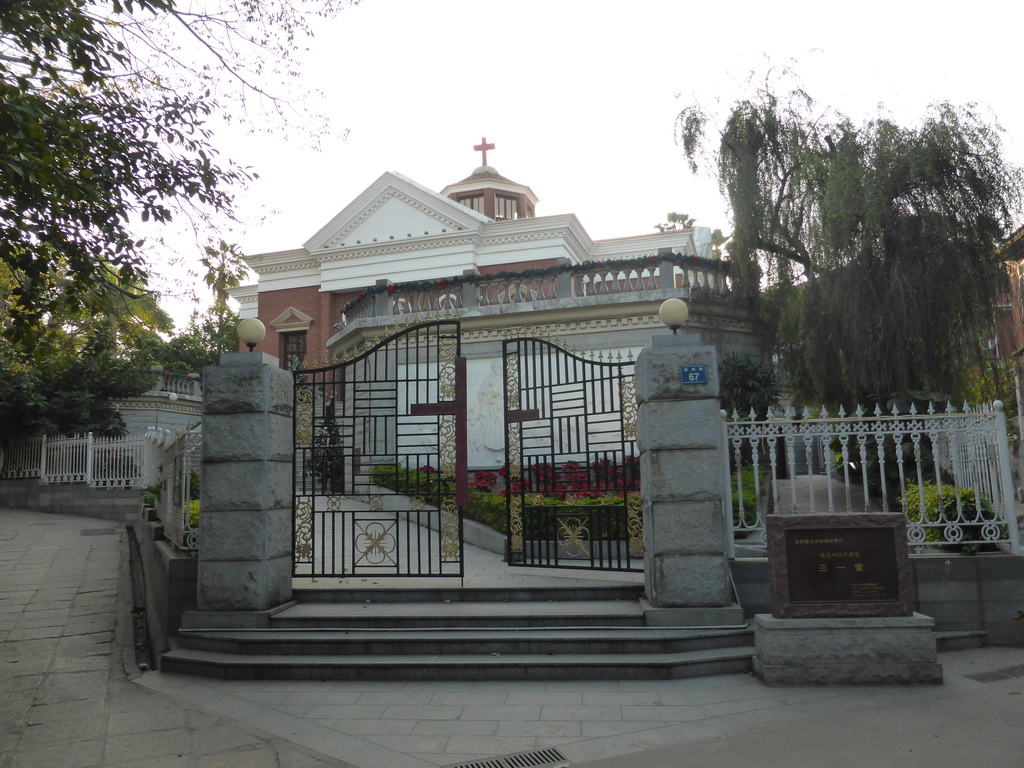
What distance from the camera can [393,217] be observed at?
27.2 meters

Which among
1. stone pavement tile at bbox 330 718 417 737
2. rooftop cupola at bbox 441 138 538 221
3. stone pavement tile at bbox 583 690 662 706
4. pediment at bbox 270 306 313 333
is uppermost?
rooftop cupola at bbox 441 138 538 221

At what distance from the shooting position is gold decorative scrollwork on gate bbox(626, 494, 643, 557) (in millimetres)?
7730

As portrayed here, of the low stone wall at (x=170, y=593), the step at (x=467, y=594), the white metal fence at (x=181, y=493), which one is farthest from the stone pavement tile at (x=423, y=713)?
the white metal fence at (x=181, y=493)

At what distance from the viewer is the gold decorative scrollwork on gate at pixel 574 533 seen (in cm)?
828

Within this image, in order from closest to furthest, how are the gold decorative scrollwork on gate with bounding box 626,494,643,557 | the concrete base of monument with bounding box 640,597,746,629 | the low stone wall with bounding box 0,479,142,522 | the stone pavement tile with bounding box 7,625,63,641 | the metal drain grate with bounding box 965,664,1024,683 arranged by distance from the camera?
1. the metal drain grate with bounding box 965,664,1024,683
2. the concrete base of monument with bounding box 640,597,746,629
3. the stone pavement tile with bounding box 7,625,63,641
4. the gold decorative scrollwork on gate with bounding box 626,494,643,557
5. the low stone wall with bounding box 0,479,142,522

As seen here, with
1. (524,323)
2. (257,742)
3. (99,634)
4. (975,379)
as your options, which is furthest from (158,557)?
(975,379)

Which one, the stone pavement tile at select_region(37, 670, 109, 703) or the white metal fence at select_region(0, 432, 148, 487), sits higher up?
the white metal fence at select_region(0, 432, 148, 487)

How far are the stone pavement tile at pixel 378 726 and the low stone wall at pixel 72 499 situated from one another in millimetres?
14285

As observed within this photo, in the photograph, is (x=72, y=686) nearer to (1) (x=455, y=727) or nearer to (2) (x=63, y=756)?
(2) (x=63, y=756)

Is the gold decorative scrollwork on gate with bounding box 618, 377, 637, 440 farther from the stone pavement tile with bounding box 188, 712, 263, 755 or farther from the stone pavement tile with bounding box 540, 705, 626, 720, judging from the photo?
the stone pavement tile with bounding box 188, 712, 263, 755

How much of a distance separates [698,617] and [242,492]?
14.2 ft

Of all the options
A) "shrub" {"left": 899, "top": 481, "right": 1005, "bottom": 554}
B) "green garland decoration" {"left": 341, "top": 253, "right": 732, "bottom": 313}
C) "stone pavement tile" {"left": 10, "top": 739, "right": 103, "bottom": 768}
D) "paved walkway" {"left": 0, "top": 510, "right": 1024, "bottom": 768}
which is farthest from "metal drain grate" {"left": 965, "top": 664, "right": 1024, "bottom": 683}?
"green garland decoration" {"left": 341, "top": 253, "right": 732, "bottom": 313}

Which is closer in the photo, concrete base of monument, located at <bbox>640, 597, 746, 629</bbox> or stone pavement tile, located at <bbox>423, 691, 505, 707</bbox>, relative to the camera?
stone pavement tile, located at <bbox>423, 691, 505, 707</bbox>

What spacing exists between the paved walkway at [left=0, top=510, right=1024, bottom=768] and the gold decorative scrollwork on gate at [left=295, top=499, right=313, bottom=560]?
1.77m
